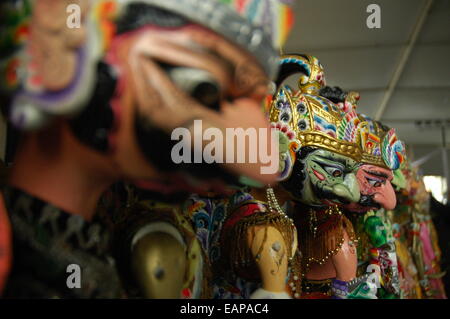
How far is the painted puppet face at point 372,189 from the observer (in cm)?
104

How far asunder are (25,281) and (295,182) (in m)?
0.59

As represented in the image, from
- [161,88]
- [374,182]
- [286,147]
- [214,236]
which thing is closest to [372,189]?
[374,182]

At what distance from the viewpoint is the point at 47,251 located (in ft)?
1.76

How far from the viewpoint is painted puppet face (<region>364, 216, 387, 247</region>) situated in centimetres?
133

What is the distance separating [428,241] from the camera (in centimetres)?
177

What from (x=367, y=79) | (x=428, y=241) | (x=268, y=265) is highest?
(x=367, y=79)

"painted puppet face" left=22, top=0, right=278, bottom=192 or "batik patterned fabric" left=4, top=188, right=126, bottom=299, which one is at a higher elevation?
"painted puppet face" left=22, top=0, right=278, bottom=192

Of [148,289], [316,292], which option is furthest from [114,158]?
[316,292]

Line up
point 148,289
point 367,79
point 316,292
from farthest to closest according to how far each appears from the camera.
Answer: point 367,79, point 316,292, point 148,289

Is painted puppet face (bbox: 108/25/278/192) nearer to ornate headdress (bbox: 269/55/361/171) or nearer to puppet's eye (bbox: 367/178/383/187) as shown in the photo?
ornate headdress (bbox: 269/55/361/171)

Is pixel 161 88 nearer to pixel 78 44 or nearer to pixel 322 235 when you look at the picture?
pixel 78 44

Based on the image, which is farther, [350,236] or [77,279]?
[350,236]

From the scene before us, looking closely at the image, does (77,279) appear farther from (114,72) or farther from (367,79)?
(367,79)

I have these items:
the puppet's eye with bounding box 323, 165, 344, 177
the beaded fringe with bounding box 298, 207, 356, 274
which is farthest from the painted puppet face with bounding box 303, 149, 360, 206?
the beaded fringe with bounding box 298, 207, 356, 274
